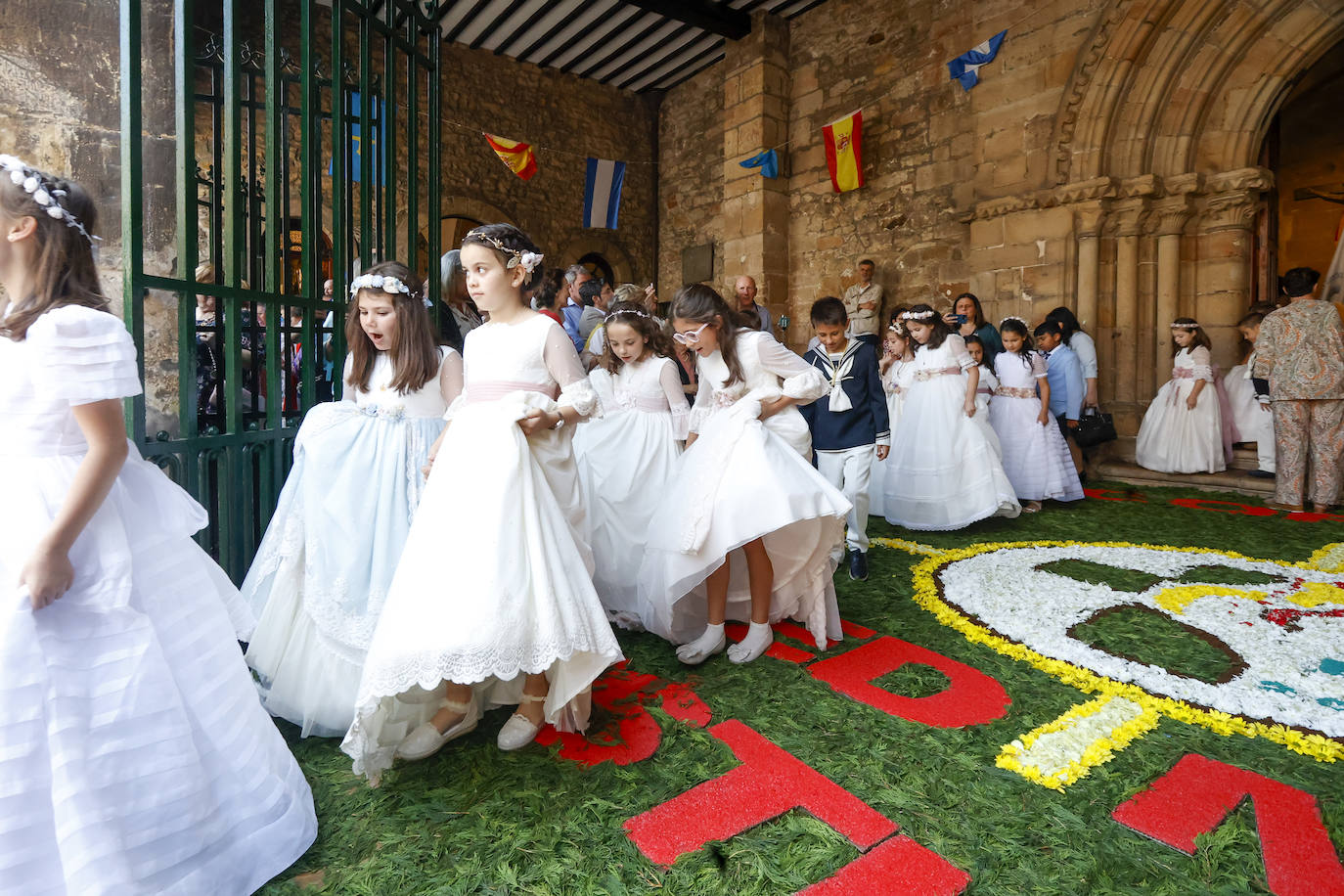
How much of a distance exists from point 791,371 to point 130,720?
99.7 inches

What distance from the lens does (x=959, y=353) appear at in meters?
5.29

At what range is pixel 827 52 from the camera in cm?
1023

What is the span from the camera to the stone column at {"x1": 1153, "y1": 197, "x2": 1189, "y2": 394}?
7039mm

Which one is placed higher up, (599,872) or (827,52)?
(827,52)

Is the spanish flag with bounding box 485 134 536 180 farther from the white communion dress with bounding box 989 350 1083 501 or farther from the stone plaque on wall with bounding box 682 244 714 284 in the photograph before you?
the white communion dress with bounding box 989 350 1083 501

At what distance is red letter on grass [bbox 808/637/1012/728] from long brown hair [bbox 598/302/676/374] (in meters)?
1.87

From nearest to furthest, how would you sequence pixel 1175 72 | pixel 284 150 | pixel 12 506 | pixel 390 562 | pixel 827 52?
pixel 12 506 < pixel 390 562 < pixel 284 150 < pixel 1175 72 < pixel 827 52

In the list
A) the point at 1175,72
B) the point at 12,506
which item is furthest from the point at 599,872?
the point at 1175,72

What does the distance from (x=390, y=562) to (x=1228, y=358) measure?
819 centimetres

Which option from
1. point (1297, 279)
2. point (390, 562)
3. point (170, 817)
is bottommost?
point (170, 817)

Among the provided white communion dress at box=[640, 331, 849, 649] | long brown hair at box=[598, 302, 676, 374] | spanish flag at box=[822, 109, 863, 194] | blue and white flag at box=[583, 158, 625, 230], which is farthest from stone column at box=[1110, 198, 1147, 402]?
blue and white flag at box=[583, 158, 625, 230]

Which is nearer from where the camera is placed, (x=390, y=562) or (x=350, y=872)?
(x=350, y=872)

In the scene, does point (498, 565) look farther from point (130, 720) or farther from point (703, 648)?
point (703, 648)

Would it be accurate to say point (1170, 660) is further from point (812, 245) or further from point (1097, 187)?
point (812, 245)
